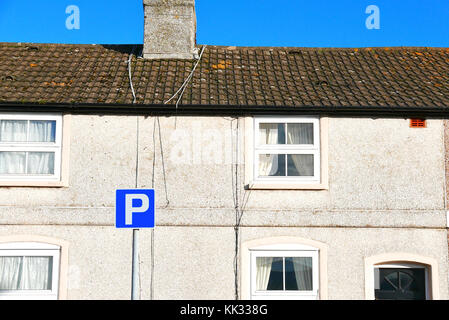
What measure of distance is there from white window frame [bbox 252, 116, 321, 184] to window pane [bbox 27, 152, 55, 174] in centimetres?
405

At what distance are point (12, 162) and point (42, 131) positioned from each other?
849 millimetres

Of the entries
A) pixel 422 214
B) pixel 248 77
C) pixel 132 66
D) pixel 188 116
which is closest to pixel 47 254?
pixel 188 116

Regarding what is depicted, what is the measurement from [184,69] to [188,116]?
6.81 feet

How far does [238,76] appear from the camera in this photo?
486 inches

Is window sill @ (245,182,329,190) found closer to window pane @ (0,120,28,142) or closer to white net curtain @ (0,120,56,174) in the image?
white net curtain @ (0,120,56,174)

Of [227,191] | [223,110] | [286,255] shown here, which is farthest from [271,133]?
[286,255]

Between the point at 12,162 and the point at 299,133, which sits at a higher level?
the point at 299,133

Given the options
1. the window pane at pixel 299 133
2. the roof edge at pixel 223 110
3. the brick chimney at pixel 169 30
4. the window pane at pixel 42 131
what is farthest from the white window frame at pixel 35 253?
the brick chimney at pixel 169 30

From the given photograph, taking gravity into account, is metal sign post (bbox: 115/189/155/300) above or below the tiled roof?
below

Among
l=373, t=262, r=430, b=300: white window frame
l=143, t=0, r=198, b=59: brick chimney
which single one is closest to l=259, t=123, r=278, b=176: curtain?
l=373, t=262, r=430, b=300: white window frame

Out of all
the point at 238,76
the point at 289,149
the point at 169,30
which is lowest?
the point at 289,149

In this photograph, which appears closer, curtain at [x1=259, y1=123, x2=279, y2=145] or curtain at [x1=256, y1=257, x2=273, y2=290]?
curtain at [x1=256, y1=257, x2=273, y2=290]

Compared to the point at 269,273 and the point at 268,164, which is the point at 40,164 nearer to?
the point at 268,164

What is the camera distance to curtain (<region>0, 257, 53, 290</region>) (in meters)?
10.4
